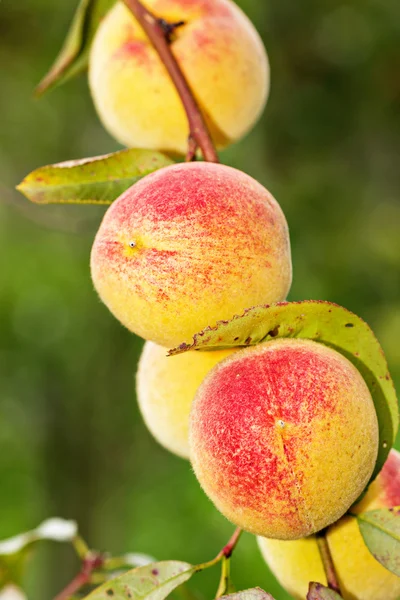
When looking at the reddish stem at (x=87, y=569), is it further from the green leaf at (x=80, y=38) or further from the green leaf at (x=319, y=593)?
the green leaf at (x=80, y=38)

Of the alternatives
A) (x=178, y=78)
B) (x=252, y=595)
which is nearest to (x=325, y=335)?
(x=252, y=595)

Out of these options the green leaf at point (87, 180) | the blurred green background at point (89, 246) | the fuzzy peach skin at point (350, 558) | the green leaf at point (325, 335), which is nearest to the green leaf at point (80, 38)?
the green leaf at point (87, 180)

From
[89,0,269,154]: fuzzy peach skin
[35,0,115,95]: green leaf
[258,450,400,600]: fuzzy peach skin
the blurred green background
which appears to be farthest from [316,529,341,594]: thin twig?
the blurred green background

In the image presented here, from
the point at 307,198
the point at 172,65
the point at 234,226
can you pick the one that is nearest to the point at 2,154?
the point at 307,198

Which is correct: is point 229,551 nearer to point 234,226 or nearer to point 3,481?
point 234,226

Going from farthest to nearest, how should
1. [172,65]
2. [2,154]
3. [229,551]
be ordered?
[2,154]
[172,65]
[229,551]

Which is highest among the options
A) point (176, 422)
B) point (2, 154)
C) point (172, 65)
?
point (172, 65)

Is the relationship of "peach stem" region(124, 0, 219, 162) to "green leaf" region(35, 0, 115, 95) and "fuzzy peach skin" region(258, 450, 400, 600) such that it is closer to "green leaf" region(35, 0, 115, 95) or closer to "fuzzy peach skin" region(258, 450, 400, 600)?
"green leaf" region(35, 0, 115, 95)
